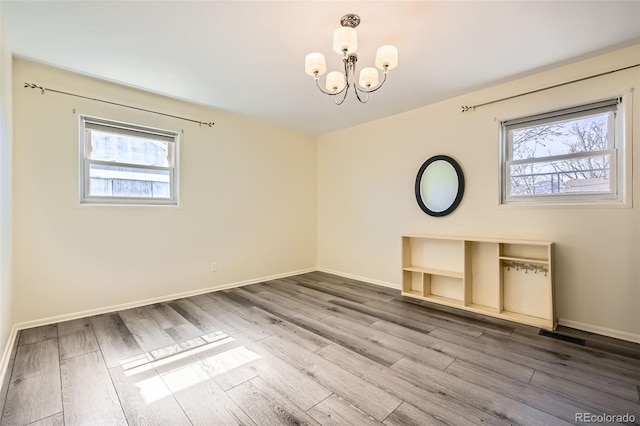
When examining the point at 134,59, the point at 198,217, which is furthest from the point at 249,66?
the point at 198,217

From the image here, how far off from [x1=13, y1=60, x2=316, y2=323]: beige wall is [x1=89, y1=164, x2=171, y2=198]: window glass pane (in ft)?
0.60

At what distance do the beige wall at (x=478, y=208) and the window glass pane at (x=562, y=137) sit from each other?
0.19 m

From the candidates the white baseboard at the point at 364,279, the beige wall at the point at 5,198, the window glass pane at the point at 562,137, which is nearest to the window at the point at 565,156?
the window glass pane at the point at 562,137

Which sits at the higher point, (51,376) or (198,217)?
(198,217)

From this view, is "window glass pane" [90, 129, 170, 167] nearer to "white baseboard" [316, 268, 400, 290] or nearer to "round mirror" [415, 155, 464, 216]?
"white baseboard" [316, 268, 400, 290]

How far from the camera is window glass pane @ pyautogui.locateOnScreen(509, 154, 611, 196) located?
2633 mm

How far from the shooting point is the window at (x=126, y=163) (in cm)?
304

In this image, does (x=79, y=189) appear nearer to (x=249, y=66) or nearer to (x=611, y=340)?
(x=249, y=66)

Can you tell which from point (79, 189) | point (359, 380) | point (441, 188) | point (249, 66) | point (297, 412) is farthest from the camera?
point (441, 188)

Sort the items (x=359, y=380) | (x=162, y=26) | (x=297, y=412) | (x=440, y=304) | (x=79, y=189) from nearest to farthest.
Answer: (x=297, y=412) → (x=359, y=380) → (x=162, y=26) → (x=79, y=189) → (x=440, y=304)

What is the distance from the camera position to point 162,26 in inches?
83.8

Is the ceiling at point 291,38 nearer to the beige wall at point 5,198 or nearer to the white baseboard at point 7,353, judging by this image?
the beige wall at point 5,198

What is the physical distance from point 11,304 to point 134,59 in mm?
2483

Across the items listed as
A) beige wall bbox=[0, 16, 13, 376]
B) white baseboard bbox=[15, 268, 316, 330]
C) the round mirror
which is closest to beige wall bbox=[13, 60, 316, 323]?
white baseboard bbox=[15, 268, 316, 330]
